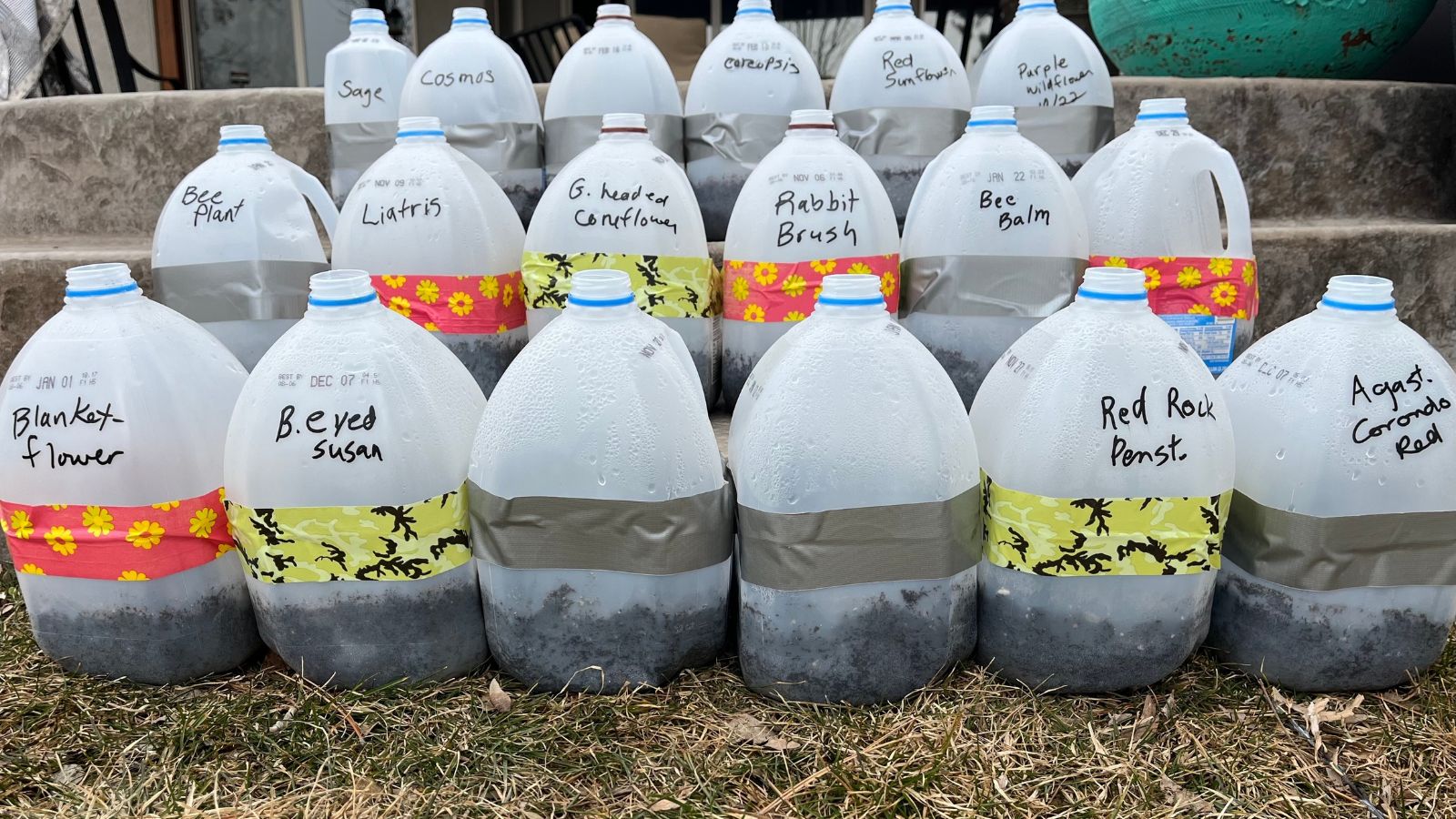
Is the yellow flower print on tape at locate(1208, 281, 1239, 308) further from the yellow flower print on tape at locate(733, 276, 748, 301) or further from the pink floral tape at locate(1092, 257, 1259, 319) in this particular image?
the yellow flower print on tape at locate(733, 276, 748, 301)

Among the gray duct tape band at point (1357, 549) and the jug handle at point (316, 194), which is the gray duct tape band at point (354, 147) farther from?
the gray duct tape band at point (1357, 549)

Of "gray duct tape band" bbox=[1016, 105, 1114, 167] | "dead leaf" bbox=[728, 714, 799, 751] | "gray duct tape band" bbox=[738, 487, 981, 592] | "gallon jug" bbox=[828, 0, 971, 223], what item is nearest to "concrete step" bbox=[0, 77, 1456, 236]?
"gray duct tape band" bbox=[1016, 105, 1114, 167]

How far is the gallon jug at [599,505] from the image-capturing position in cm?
116

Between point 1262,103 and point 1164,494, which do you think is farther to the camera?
point 1262,103

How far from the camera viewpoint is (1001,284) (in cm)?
157

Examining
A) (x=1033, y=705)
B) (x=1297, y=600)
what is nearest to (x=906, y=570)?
(x=1033, y=705)

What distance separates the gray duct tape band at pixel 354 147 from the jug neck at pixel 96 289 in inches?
31.7

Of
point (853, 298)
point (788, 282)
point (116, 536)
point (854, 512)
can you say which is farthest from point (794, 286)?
point (116, 536)

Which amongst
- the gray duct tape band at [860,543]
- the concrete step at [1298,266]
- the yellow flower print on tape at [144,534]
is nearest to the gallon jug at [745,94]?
the concrete step at [1298,266]

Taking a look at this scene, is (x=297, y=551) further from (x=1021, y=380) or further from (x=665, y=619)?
(x=1021, y=380)

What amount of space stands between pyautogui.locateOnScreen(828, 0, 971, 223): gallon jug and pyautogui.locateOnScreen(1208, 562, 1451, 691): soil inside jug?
3.22ft

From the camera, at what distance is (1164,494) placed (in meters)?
1.17

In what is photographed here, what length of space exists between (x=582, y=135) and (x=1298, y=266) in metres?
1.48

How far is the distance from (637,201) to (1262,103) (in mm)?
1623
